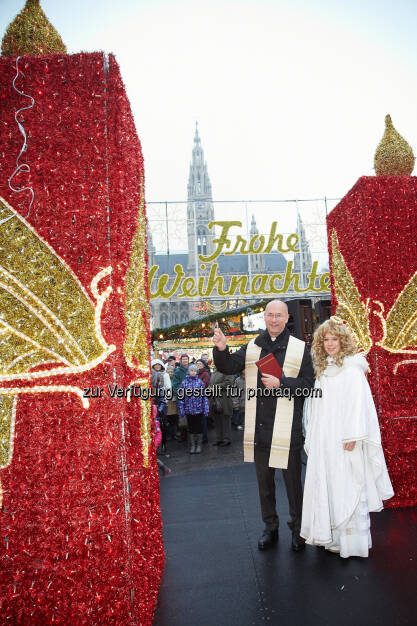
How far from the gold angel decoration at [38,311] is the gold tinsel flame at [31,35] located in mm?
1004

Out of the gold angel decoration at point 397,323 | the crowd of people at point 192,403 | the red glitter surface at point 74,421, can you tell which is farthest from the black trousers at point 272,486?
the crowd of people at point 192,403

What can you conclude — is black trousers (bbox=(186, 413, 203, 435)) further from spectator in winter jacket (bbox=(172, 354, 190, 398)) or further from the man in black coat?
the man in black coat

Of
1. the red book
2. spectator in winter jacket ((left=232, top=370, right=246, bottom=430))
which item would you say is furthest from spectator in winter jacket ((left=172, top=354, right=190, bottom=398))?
the red book

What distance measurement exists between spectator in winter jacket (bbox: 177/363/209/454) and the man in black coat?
379 cm

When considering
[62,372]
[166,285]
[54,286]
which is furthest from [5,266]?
[166,285]

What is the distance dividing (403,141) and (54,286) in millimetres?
4347

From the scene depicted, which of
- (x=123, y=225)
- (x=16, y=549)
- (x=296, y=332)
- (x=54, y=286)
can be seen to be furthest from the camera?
(x=296, y=332)

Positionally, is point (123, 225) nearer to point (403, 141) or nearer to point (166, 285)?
point (403, 141)

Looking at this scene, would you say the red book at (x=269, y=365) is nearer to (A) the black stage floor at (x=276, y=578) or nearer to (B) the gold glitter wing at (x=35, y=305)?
(A) the black stage floor at (x=276, y=578)

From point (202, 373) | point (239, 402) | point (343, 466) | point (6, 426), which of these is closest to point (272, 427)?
point (343, 466)

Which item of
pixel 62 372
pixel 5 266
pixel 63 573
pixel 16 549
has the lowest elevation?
pixel 63 573

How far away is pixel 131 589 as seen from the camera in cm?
222

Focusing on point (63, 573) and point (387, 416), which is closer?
point (63, 573)

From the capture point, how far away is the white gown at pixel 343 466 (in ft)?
10.7
